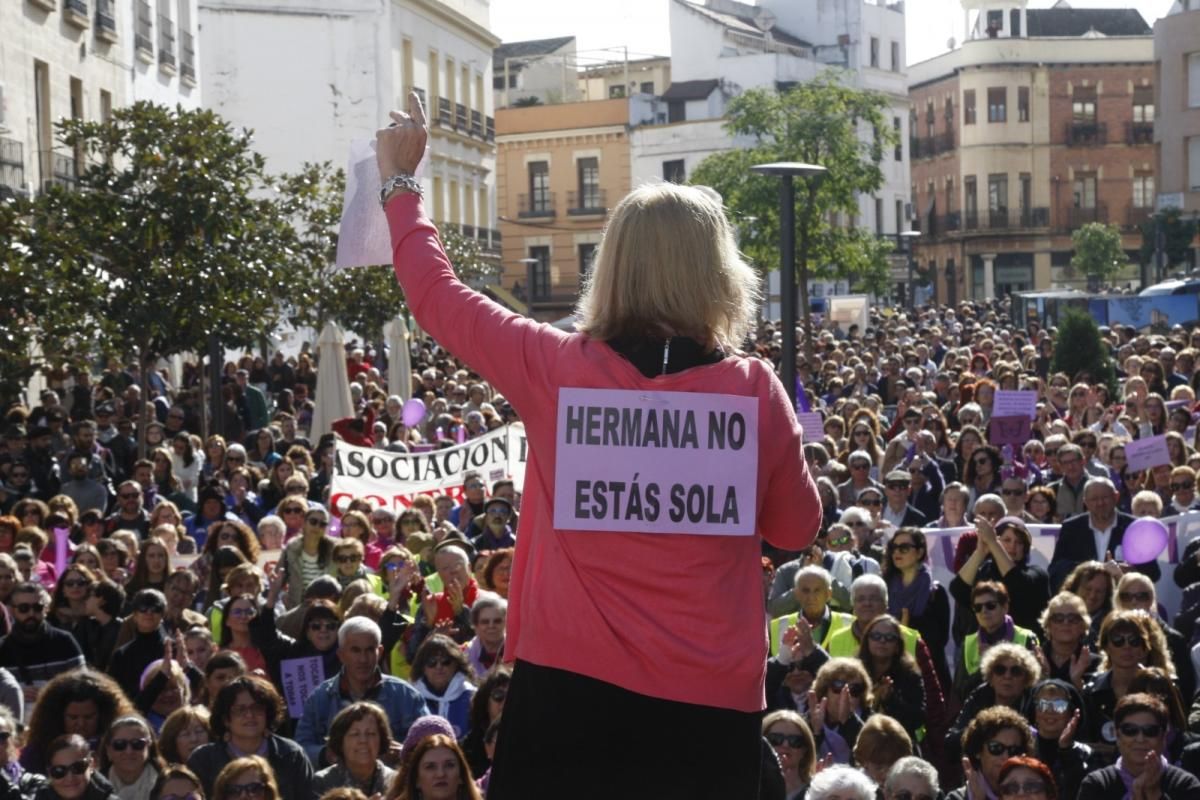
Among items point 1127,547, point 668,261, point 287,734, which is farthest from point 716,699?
point 1127,547

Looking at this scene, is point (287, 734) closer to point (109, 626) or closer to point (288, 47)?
point (109, 626)

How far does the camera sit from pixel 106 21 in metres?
32.0

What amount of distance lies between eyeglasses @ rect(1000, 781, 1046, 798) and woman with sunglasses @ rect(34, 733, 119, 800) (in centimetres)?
334

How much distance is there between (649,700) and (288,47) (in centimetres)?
5070

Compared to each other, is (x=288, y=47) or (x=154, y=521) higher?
(x=288, y=47)

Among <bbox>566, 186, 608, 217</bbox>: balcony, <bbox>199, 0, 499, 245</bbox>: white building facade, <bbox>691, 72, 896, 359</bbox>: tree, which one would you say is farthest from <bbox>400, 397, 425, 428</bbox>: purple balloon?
<bbox>566, 186, 608, 217</bbox>: balcony

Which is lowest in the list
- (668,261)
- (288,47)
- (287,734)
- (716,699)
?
(287,734)

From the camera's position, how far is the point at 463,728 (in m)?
9.64

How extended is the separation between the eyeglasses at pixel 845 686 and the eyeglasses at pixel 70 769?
10.2 ft

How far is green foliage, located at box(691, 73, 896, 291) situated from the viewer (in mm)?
44625

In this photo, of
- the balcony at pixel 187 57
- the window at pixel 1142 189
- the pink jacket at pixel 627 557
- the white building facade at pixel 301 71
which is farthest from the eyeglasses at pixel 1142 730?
the window at pixel 1142 189

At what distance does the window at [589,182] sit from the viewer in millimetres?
76875

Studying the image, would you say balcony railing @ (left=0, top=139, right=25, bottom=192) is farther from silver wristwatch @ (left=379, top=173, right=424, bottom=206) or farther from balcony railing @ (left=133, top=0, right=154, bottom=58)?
silver wristwatch @ (left=379, top=173, right=424, bottom=206)

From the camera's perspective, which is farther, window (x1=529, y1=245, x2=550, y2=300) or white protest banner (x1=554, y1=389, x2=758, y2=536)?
window (x1=529, y1=245, x2=550, y2=300)
